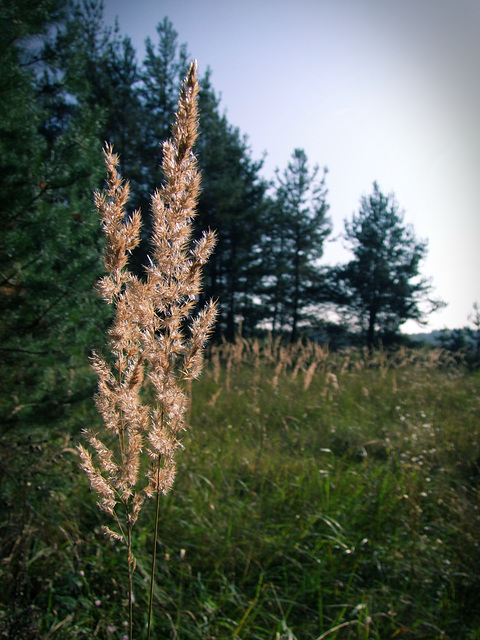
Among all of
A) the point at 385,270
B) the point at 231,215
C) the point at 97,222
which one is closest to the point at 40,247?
the point at 97,222

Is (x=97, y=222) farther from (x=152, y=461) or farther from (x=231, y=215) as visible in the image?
(x=231, y=215)

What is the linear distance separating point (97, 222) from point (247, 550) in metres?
2.28

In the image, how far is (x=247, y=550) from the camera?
85.0 inches

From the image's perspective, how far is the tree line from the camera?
2330mm

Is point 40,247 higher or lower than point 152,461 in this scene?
higher

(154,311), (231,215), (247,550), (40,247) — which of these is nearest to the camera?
(154,311)

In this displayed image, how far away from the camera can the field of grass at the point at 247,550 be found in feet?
5.68

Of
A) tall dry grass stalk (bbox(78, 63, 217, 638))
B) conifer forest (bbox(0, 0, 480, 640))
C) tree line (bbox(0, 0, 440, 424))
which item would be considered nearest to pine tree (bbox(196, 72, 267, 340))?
tree line (bbox(0, 0, 440, 424))

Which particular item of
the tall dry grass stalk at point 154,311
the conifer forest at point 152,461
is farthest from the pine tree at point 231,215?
the tall dry grass stalk at point 154,311

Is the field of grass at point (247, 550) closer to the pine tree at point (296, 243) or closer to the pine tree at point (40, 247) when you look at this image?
the pine tree at point (40, 247)

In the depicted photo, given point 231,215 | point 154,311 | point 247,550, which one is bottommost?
point 247,550

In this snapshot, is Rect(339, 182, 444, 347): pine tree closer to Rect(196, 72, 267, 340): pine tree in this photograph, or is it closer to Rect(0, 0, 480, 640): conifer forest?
Rect(196, 72, 267, 340): pine tree

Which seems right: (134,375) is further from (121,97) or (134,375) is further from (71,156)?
(121,97)

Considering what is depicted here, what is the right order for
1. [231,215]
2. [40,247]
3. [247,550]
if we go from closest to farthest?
[247,550] < [40,247] < [231,215]
